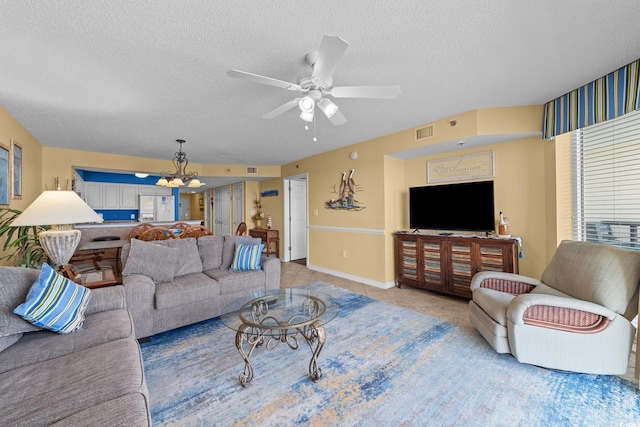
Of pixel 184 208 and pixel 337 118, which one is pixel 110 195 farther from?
pixel 337 118

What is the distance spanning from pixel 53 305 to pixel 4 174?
2.30 m

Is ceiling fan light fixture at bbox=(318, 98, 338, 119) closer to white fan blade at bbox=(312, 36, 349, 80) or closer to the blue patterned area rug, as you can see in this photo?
white fan blade at bbox=(312, 36, 349, 80)

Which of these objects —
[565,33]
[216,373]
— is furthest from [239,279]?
[565,33]

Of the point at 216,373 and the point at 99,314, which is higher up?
the point at 99,314

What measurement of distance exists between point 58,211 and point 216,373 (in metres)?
1.78

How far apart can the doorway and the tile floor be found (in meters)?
1.44

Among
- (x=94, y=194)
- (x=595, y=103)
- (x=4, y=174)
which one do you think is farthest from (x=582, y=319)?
(x=94, y=194)

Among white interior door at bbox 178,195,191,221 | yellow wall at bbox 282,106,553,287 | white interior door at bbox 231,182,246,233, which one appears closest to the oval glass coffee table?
yellow wall at bbox 282,106,553,287

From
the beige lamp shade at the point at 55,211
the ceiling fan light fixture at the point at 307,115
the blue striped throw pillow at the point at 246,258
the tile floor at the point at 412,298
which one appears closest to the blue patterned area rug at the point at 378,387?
the tile floor at the point at 412,298

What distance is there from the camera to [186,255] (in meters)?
3.10

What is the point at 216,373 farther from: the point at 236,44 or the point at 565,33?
the point at 565,33

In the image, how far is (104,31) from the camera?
64.8 inches

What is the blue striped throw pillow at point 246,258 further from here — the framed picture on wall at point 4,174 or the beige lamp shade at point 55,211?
the framed picture on wall at point 4,174

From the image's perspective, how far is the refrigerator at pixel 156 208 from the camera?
6836 mm
